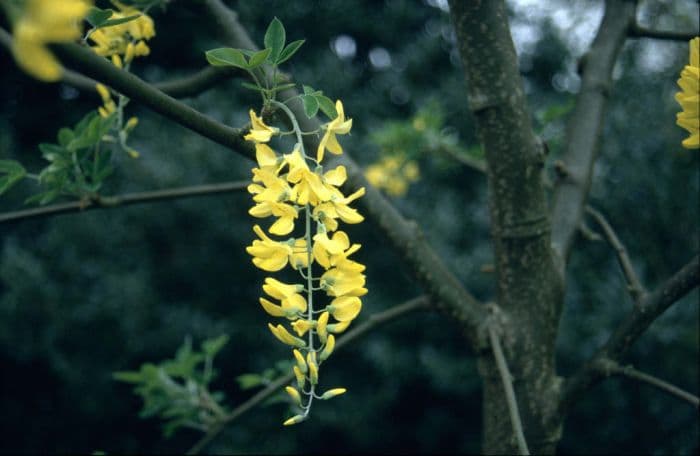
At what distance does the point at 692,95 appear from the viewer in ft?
2.43

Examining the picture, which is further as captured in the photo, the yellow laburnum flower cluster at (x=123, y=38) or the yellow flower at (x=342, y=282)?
the yellow laburnum flower cluster at (x=123, y=38)

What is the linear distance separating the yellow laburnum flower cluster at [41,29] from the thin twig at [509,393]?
2.56 ft

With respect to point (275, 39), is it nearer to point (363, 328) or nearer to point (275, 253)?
point (275, 253)

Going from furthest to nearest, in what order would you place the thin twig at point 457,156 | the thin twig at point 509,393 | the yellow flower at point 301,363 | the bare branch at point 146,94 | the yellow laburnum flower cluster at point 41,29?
the thin twig at point 457,156 < the thin twig at point 509,393 < the yellow flower at point 301,363 < the bare branch at point 146,94 < the yellow laburnum flower cluster at point 41,29

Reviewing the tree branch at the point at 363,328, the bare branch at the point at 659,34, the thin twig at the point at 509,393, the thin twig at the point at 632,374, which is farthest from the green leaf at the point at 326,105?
the bare branch at the point at 659,34

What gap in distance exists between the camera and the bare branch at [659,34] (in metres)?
1.41

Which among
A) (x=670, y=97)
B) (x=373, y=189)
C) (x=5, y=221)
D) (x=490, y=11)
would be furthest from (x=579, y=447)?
(x=5, y=221)

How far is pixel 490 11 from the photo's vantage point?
1.16m

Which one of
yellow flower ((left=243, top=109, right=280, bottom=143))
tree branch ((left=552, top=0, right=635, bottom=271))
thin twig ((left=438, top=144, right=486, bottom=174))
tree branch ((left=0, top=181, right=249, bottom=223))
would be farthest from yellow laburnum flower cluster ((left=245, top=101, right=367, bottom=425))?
thin twig ((left=438, top=144, right=486, bottom=174))

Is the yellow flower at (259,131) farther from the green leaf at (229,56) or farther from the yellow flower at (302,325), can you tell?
the yellow flower at (302,325)

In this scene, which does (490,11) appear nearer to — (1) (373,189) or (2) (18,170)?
(1) (373,189)

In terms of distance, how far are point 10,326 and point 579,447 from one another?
9.66 ft

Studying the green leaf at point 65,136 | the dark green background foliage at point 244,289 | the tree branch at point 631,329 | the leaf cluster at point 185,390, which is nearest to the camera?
the tree branch at point 631,329

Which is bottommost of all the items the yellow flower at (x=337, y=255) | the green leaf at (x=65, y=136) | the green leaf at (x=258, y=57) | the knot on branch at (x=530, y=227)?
the yellow flower at (x=337, y=255)
